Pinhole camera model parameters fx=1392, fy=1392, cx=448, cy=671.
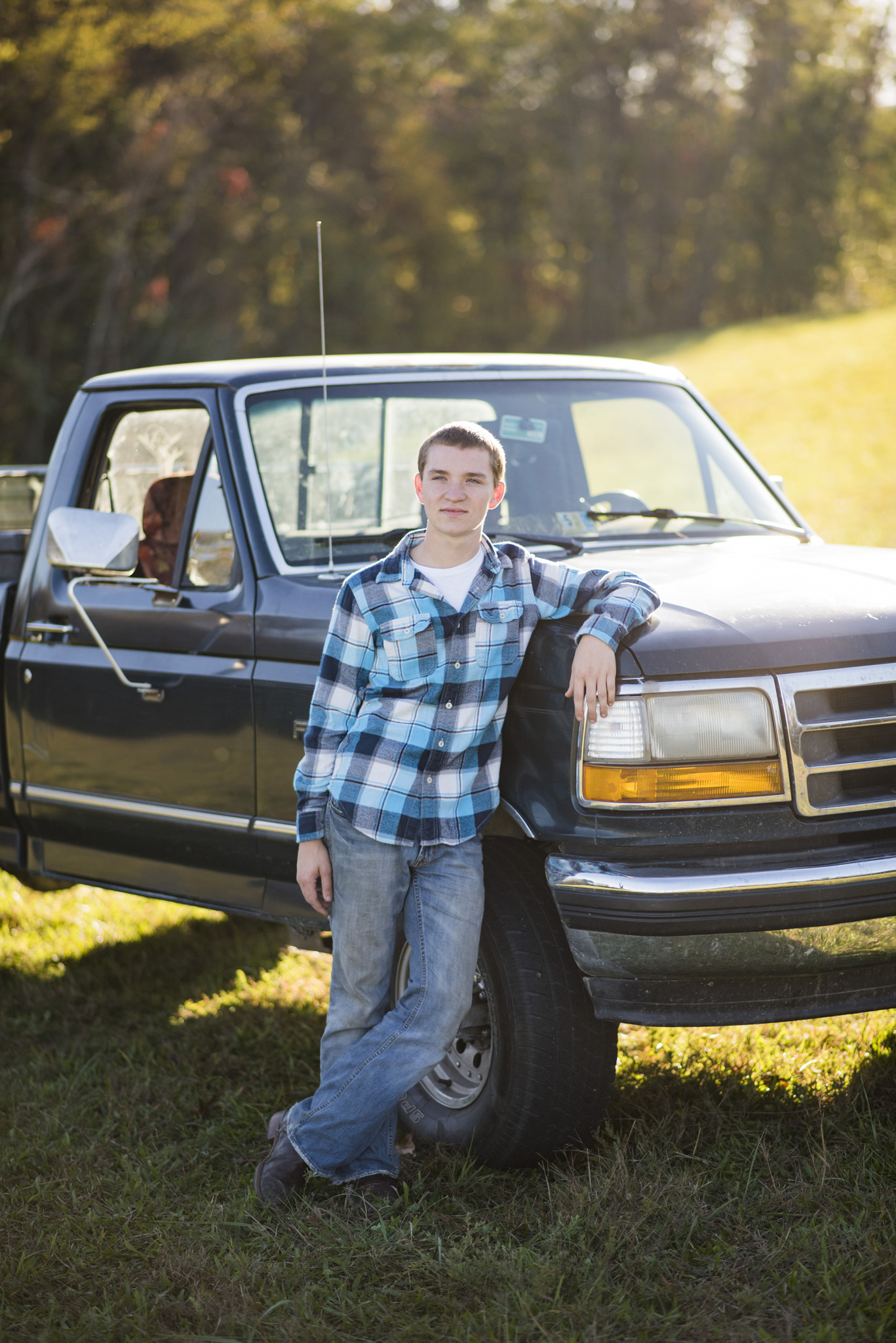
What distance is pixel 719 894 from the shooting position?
9.37 feet

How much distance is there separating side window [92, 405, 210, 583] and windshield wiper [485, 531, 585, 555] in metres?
1.03

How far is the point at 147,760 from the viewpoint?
4.12 metres

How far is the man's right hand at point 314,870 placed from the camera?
310cm

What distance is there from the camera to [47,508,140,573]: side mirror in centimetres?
395

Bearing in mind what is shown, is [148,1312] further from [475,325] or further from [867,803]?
[475,325]

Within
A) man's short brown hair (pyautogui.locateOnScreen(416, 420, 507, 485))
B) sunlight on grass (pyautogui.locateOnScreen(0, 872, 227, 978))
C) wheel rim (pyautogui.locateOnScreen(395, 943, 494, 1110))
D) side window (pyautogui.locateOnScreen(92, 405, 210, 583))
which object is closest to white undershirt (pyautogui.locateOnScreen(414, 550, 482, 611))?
man's short brown hair (pyautogui.locateOnScreen(416, 420, 507, 485))

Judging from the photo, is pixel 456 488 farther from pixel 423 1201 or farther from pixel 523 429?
pixel 423 1201

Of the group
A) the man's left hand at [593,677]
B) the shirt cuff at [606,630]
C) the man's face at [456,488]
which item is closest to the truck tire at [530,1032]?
the man's left hand at [593,677]

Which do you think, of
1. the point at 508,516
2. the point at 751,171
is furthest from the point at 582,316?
the point at 508,516

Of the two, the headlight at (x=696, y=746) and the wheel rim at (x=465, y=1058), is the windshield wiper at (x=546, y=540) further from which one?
the wheel rim at (x=465, y=1058)

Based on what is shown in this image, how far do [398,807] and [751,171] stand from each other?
47152 mm

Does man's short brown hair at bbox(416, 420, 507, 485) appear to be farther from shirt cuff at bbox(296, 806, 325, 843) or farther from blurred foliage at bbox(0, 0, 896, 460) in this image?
blurred foliage at bbox(0, 0, 896, 460)

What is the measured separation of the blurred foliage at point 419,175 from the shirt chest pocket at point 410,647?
14556 millimetres

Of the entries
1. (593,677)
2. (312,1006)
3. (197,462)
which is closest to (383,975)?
(593,677)
